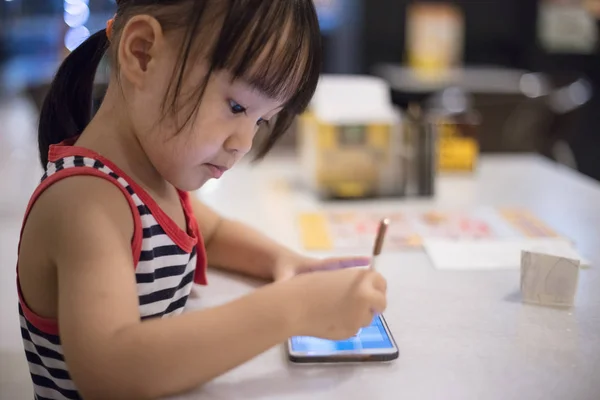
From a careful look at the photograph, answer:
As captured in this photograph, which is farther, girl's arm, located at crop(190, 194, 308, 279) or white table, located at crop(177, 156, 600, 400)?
girl's arm, located at crop(190, 194, 308, 279)

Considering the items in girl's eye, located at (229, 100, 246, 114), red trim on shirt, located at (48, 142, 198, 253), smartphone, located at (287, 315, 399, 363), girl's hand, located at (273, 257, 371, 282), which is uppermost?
girl's eye, located at (229, 100, 246, 114)

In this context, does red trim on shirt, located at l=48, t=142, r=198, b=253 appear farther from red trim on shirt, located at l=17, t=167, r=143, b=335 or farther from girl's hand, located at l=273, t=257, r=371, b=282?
girl's hand, located at l=273, t=257, r=371, b=282

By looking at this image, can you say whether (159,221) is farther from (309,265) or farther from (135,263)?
(309,265)

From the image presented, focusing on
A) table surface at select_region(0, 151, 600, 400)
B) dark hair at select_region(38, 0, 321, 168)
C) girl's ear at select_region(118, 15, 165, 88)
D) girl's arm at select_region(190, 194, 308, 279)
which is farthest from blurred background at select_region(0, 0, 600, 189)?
girl's ear at select_region(118, 15, 165, 88)

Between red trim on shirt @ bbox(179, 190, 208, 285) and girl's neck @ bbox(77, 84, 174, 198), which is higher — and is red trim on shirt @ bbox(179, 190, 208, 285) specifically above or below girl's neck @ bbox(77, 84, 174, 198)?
below

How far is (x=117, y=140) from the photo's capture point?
684 millimetres

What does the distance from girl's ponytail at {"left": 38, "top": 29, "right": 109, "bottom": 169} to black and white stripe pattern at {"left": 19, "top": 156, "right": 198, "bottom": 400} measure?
12 cm

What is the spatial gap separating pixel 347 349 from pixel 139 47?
1.16 feet

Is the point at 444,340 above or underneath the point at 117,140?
underneath

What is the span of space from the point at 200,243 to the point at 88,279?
0.91ft

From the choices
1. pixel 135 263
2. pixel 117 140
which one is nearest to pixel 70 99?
pixel 117 140

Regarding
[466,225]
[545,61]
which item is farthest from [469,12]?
[466,225]

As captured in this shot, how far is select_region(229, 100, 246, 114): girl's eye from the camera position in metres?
0.66

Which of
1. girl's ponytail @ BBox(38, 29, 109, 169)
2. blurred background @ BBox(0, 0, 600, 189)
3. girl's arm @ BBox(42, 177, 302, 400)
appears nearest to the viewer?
girl's arm @ BBox(42, 177, 302, 400)
